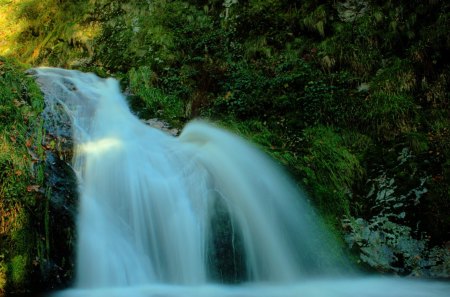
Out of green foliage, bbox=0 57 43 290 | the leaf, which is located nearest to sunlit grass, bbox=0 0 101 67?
green foliage, bbox=0 57 43 290

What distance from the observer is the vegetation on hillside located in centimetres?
558

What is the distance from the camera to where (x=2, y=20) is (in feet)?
42.4

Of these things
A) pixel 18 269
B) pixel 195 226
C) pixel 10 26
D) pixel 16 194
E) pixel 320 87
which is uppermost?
pixel 10 26

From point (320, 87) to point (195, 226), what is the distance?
4013 millimetres

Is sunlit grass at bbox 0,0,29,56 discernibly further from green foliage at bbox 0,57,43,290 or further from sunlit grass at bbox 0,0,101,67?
green foliage at bbox 0,57,43,290

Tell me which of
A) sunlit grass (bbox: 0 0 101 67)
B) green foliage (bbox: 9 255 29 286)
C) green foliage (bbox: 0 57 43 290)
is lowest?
green foliage (bbox: 9 255 29 286)

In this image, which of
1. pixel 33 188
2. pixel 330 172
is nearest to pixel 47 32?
pixel 33 188

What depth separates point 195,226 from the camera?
4973mm

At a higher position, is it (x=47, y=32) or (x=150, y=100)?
(x=47, y=32)

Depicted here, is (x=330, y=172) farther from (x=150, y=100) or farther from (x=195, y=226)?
(x=150, y=100)

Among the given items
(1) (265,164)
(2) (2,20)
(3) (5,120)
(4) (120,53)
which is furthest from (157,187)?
(2) (2,20)

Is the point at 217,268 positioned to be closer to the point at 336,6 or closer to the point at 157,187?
the point at 157,187

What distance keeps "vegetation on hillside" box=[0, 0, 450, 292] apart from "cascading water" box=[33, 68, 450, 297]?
1.80ft

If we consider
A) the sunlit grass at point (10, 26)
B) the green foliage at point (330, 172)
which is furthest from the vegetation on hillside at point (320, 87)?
the sunlit grass at point (10, 26)
